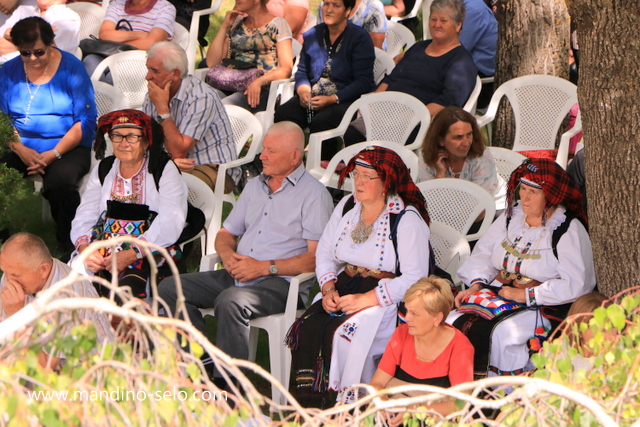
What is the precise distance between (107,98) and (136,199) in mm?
1873

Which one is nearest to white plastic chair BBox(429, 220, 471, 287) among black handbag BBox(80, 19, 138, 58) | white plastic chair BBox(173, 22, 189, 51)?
black handbag BBox(80, 19, 138, 58)

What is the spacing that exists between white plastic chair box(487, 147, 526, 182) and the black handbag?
3155mm

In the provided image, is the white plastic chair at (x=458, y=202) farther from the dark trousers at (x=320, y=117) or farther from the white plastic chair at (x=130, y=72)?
the white plastic chair at (x=130, y=72)

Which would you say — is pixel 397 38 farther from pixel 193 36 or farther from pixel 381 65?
pixel 193 36

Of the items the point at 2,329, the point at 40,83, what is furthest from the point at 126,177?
the point at 2,329

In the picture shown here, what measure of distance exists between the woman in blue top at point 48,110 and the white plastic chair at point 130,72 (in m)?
0.99

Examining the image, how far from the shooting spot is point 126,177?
14.7ft

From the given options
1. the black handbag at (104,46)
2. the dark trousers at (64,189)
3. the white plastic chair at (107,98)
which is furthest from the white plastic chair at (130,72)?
the dark trousers at (64,189)

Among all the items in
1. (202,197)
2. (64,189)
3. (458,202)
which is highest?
(458,202)

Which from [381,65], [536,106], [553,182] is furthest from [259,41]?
[553,182]

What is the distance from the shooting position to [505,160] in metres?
5.18

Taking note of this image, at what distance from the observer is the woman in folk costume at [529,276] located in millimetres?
3598

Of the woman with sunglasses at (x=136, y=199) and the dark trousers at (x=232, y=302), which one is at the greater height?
the woman with sunglasses at (x=136, y=199)

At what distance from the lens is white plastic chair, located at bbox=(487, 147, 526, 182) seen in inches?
202
